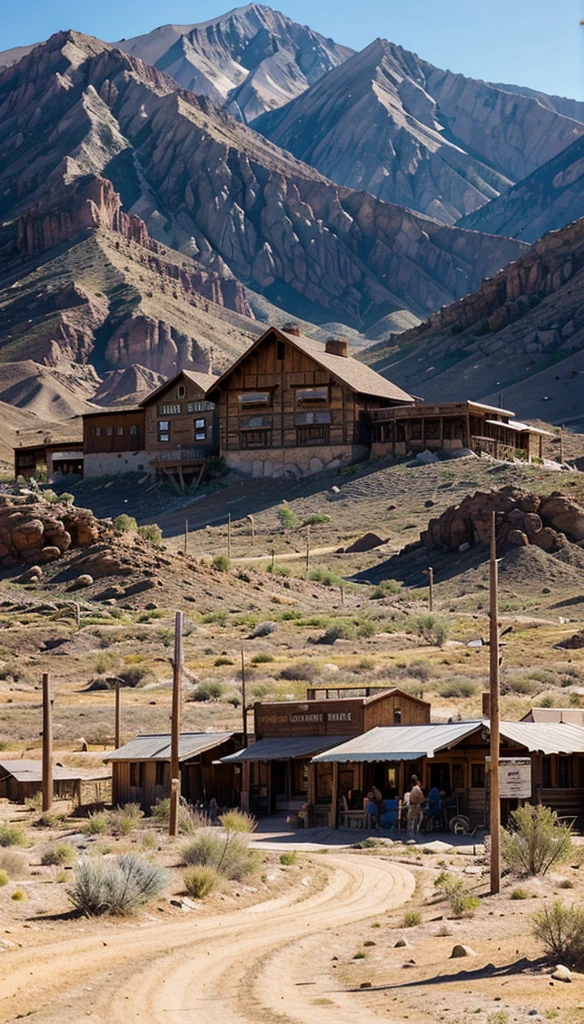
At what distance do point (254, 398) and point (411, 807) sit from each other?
76.4 meters

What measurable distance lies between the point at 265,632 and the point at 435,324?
11946 centimetres

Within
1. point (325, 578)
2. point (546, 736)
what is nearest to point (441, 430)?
point (325, 578)

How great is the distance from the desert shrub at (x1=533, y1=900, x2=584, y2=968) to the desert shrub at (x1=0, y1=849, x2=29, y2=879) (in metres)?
11.0

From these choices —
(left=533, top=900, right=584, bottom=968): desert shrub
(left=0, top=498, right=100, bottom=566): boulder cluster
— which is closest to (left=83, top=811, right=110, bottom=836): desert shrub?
(left=533, top=900, right=584, bottom=968): desert shrub

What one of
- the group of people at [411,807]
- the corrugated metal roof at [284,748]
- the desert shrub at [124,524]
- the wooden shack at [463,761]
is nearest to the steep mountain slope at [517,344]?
the desert shrub at [124,524]

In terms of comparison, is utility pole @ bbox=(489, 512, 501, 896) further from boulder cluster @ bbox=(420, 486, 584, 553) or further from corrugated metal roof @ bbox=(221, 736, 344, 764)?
boulder cluster @ bbox=(420, 486, 584, 553)

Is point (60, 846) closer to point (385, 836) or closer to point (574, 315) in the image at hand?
point (385, 836)

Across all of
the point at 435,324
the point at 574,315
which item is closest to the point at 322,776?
the point at 574,315

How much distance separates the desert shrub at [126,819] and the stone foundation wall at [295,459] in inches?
2758

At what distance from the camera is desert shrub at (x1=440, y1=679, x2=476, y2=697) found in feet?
171

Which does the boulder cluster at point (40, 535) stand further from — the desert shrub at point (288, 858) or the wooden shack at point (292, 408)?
the desert shrub at point (288, 858)

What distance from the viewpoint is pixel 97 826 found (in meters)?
36.3

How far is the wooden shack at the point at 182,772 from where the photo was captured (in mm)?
41750

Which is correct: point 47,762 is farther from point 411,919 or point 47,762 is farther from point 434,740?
point 411,919
